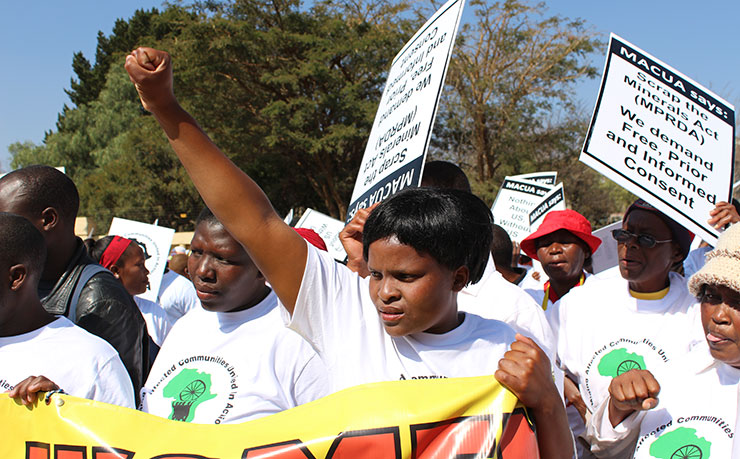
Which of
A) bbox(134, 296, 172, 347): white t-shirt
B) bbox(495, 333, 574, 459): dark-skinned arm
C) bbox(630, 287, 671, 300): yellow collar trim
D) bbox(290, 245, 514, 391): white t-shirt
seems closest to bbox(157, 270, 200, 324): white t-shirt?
bbox(134, 296, 172, 347): white t-shirt

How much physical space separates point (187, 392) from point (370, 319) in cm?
83

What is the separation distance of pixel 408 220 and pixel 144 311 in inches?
142

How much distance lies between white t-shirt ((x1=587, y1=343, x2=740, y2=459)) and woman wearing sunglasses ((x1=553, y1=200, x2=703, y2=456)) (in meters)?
0.46

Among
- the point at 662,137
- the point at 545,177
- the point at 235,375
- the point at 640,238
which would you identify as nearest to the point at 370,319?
the point at 235,375

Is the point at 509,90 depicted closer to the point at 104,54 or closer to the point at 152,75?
the point at 152,75

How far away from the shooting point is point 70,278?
2896 mm

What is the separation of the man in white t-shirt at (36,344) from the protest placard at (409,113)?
1287mm

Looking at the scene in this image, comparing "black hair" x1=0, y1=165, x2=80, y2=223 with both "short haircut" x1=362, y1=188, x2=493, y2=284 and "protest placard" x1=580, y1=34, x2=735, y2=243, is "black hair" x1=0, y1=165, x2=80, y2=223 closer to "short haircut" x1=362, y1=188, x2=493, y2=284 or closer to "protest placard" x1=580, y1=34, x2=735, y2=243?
"short haircut" x1=362, y1=188, x2=493, y2=284

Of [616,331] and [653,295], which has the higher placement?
[653,295]

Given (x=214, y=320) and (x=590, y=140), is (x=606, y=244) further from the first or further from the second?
(x=214, y=320)

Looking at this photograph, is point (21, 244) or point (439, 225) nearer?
point (439, 225)

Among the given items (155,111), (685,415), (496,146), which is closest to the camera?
(155,111)

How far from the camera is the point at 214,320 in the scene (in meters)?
2.59

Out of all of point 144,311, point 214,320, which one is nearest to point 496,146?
point 144,311
